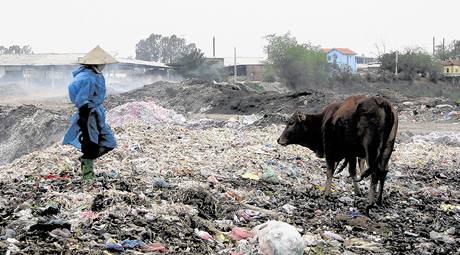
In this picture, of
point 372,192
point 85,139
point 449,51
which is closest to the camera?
point 85,139

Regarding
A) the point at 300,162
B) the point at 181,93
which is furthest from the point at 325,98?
the point at 300,162

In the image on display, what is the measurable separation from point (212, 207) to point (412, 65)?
48822mm

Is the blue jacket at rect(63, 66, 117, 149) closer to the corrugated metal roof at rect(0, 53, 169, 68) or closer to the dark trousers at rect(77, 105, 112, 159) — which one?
the dark trousers at rect(77, 105, 112, 159)

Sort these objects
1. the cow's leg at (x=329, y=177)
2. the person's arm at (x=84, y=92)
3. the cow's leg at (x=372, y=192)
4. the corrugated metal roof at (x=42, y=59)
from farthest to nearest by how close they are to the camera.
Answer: the corrugated metal roof at (x=42, y=59)
the cow's leg at (x=329, y=177)
the cow's leg at (x=372, y=192)
the person's arm at (x=84, y=92)

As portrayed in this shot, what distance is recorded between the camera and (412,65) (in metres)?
53.0

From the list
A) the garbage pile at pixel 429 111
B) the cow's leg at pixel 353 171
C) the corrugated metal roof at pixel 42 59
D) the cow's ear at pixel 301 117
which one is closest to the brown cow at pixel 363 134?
the cow's leg at pixel 353 171

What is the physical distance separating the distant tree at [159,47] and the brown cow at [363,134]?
85.3 m

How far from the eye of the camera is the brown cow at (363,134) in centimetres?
789

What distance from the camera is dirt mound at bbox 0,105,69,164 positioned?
20.9 meters

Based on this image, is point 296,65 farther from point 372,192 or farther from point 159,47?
point 159,47

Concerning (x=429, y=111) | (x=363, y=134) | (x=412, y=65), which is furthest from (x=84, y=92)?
(x=412, y=65)

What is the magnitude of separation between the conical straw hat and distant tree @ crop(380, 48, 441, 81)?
4648 cm

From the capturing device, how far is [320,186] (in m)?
9.52

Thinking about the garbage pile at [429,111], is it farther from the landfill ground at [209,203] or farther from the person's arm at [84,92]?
the person's arm at [84,92]
